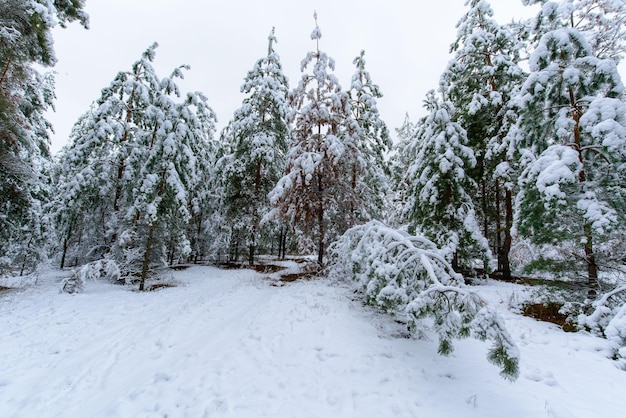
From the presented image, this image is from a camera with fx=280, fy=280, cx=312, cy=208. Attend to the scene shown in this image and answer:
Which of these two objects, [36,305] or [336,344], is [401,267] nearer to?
[336,344]

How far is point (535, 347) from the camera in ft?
18.9

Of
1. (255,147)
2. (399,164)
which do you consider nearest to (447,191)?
(255,147)

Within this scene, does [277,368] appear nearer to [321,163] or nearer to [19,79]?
[321,163]


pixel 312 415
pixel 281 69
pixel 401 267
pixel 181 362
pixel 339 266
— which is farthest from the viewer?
pixel 281 69

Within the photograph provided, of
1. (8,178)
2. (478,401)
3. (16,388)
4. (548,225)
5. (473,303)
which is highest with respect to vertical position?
(8,178)

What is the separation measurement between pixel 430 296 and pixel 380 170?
13605 mm

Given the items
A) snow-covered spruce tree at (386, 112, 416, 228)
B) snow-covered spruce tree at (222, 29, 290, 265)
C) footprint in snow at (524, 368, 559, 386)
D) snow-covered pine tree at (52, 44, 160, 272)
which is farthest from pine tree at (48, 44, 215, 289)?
snow-covered spruce tree at (386, 112, 416, 228)

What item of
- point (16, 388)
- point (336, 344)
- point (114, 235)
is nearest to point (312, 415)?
point (336, 344)

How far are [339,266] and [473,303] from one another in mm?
6636

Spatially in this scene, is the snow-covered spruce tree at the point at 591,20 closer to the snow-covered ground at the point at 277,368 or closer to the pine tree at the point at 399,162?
the snow-covered ground at the point at 277,368

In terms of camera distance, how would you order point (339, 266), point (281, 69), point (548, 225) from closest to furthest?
point (548, 225) → point (339, 266) → point (281, 69)

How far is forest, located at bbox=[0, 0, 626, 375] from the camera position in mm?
6238

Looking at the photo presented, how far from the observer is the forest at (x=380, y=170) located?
20.5 feet

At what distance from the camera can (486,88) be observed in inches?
562
